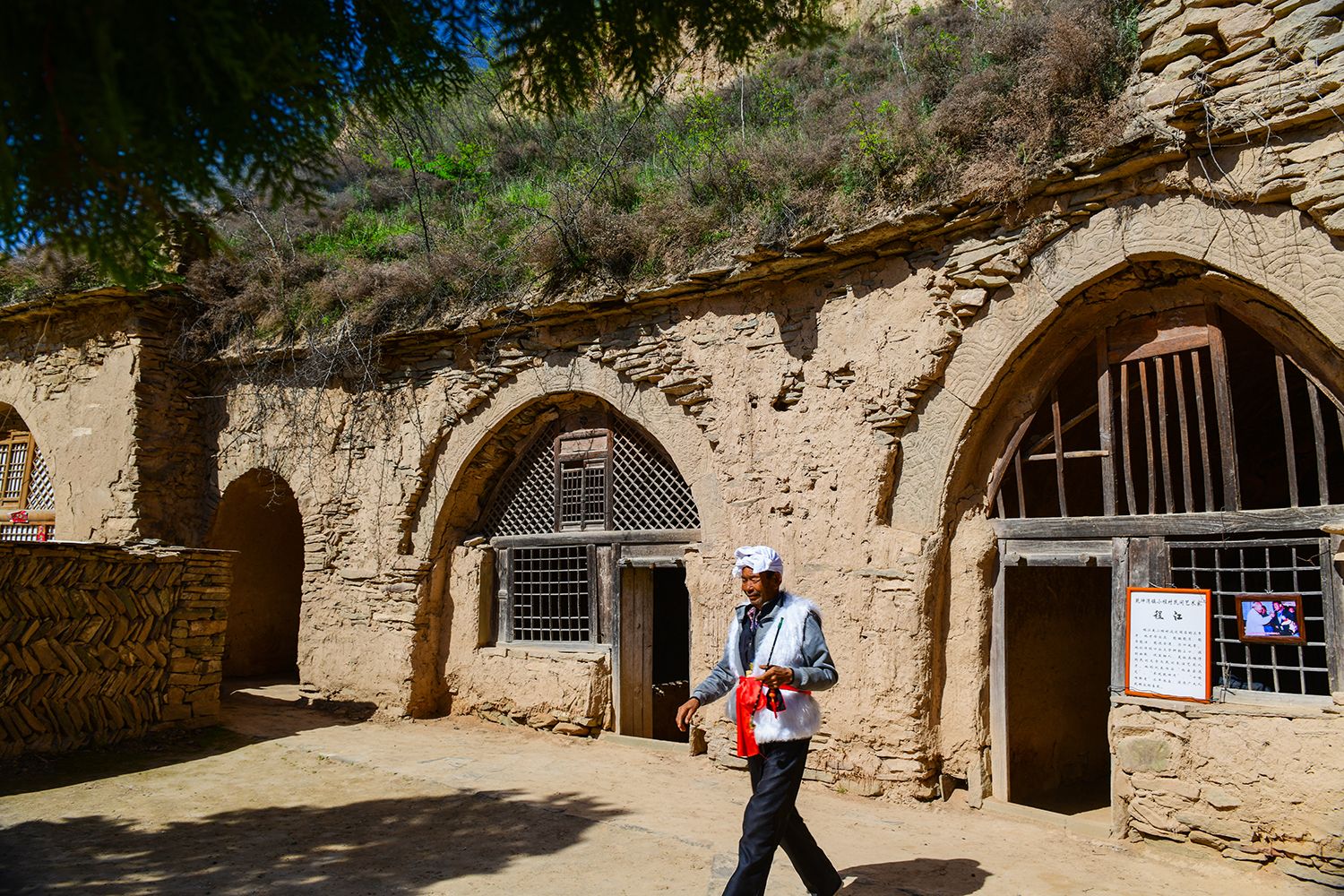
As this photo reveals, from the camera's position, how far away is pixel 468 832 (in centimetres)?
565

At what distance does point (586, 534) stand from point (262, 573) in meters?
5.37

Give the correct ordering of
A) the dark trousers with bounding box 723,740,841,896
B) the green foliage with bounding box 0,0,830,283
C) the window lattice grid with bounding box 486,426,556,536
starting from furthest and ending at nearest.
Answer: the window lattice grid with bounding box 486,426,556,536 < the dark trousers with bounding box 723,740,841,896 < the green foliage with bounding box 0,0,830,283

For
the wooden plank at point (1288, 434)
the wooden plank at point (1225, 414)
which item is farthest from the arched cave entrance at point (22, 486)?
the wooden plank at point (1288, 434)

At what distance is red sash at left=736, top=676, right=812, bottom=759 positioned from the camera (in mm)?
3924

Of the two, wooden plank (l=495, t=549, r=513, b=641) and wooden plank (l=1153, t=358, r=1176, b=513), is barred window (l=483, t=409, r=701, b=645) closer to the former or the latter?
wooden plank (l=495, t=549, r=513, b=641)

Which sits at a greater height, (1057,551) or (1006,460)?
(1006,460)

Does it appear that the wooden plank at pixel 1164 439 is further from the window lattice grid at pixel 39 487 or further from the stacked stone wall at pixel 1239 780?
the window lattice grid at pixel 39 487

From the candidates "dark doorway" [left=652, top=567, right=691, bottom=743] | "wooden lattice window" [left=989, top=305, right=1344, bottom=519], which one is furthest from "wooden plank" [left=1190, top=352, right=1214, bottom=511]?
"dark doorway" [left=652, top=567, right=691, bottom=743]

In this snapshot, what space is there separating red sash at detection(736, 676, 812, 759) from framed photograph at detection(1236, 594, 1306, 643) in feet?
9.98

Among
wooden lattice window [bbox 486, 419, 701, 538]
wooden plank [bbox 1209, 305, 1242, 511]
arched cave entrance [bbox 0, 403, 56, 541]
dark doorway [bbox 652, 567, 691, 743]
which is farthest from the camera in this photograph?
arched cave entrance [bbox 0, 403, 56, 541]

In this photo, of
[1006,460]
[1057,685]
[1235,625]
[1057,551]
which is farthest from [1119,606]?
[1057,685]

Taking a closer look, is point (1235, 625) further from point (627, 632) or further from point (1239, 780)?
point (627, 632)

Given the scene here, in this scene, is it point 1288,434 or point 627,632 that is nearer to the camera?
point 1288,434

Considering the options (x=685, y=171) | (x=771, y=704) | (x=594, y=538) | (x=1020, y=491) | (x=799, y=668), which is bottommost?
(x=771, y=704)
